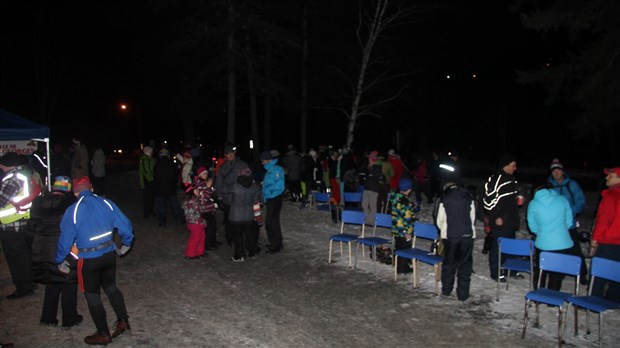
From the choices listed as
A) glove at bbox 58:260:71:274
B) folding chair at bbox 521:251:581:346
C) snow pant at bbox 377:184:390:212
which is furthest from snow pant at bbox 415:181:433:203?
glove at bbox 58:260:71:274

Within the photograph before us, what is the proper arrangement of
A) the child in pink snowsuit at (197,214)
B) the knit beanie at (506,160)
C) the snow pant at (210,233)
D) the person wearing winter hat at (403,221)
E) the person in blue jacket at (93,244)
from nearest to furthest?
the person in blue jacket at (93,244) < the knit beanie at (506,160) < the person wearing winter hat at (403,221) < the child in pink snowsuit at (197,214) < the snow pant at (210,233)

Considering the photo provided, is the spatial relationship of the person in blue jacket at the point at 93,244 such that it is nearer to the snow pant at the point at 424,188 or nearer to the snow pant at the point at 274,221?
the snow pant at the point at 274,221

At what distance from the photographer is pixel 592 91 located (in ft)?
43.9

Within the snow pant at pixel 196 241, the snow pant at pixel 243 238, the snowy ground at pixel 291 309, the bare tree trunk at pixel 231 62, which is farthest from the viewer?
the bare tree trunk at pixel 231 62

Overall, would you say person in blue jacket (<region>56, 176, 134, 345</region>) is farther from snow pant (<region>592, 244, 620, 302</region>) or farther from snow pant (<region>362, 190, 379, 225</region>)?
snow pant (<region>362, 190, 379, 225</region>)

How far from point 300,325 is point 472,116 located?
49.4 m

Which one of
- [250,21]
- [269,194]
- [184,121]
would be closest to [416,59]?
[250,21]

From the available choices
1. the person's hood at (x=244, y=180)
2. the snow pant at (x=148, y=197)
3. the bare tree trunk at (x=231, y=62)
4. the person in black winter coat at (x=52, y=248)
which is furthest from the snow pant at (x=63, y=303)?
the bare tree trunk at (x=231, y=62)

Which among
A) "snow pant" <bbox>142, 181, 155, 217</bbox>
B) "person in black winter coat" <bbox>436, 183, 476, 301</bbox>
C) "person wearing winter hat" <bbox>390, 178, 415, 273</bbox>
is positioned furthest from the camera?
"snow pant" <bbox>142, 181, 155, 217</bbox>

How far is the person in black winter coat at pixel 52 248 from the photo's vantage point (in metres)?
5.69

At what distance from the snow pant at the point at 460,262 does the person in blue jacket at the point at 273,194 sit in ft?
12.0

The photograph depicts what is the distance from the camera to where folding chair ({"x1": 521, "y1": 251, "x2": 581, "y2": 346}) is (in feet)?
17.9

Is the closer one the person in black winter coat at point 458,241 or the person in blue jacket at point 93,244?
the person in blue jacket at point 93,244

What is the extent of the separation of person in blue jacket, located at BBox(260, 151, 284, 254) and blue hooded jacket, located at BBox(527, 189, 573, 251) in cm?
460
